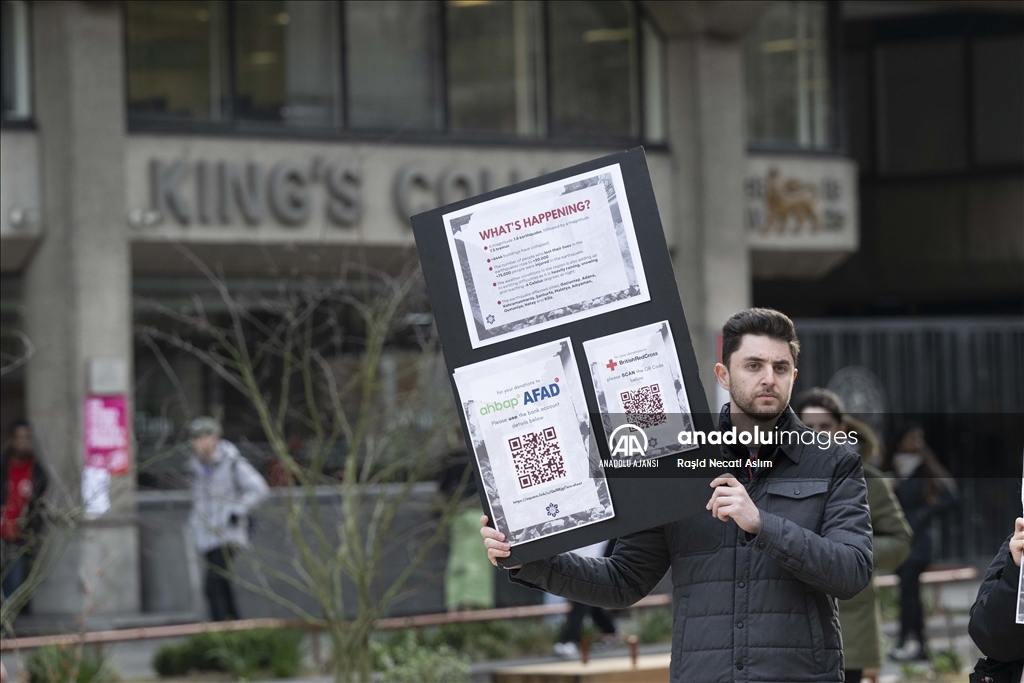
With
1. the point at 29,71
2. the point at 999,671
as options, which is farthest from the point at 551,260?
the point at 29,71

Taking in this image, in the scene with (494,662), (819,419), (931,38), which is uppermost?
(931,38)

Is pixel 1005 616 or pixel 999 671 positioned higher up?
pixel 1005 616

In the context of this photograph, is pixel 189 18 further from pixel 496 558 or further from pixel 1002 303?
pixel 1002 303

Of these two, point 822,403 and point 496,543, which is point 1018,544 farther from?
point 822,403

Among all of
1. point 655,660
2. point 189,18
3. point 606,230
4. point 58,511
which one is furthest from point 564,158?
point 606,230

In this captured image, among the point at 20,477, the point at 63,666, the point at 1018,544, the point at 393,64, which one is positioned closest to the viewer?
the point at 1018,544

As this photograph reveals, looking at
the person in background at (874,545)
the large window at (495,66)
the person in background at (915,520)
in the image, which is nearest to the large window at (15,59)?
the large window at (495,66)

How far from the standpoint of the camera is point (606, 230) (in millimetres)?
3973

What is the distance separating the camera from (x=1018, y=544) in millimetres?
3713

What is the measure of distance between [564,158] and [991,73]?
36.0ft

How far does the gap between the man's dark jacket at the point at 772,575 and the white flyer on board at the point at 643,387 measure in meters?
0.32

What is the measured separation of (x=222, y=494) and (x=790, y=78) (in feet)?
36.7

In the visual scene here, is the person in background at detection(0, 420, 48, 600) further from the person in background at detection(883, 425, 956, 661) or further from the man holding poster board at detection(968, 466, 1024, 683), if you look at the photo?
the man holding poster board at detection(968, 466, 1024, 683)

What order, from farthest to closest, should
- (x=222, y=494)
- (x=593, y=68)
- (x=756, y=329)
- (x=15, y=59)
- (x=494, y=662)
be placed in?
(x=593, y=68)
(x=15, y=59)
(x=222, y=494)
(x=494, y=662)
(x=756, y=329)
